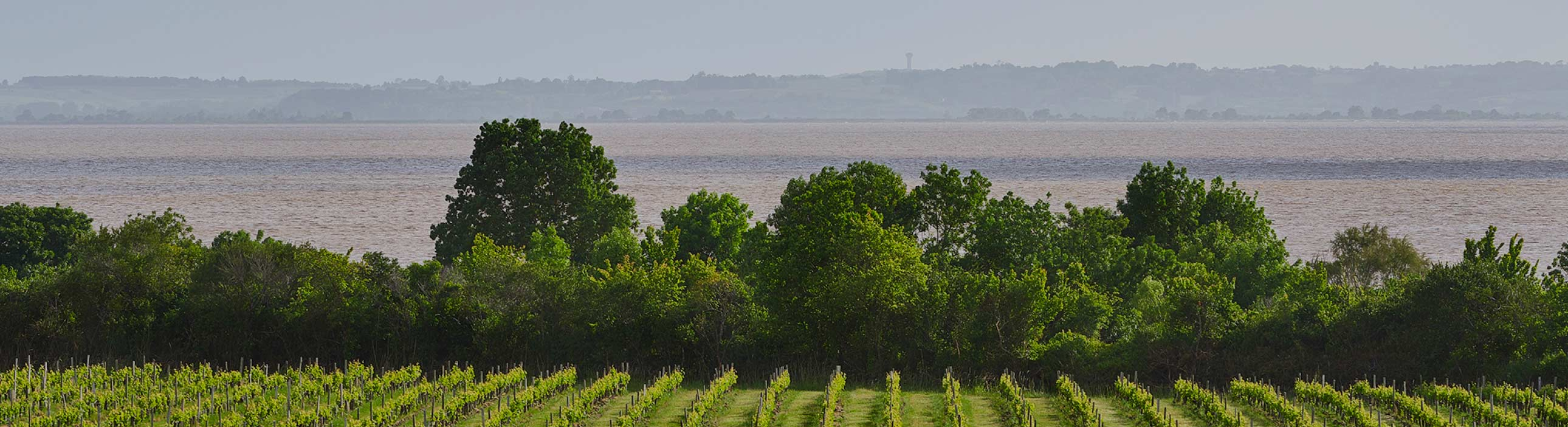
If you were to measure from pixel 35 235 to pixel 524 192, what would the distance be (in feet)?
80.8

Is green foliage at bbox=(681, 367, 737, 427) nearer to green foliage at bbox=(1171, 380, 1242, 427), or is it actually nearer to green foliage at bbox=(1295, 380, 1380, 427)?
green foliage at bbox=(1171, 380, 1242, 427)

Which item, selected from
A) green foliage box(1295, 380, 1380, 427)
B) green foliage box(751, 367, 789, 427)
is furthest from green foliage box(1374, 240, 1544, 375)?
green foliage box(751, 367, 789, 427)

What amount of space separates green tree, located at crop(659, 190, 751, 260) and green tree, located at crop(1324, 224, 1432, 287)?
3283 cm

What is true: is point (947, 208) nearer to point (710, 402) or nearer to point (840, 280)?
point (840, 280)

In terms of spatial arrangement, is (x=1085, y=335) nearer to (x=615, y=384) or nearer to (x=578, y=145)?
(x=615, y=384)

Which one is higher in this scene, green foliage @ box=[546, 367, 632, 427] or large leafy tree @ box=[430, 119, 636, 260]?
large leafy tree @ box=[430, 119, 636, 260]

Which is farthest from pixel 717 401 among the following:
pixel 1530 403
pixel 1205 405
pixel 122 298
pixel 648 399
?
A: pixel 122 298

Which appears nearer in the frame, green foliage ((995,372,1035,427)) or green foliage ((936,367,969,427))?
green foliage ((995,372,1035,427))

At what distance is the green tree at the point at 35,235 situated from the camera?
79.9 meters

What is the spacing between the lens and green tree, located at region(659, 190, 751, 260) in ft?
268

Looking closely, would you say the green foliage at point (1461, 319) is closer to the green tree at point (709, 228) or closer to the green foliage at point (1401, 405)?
the green foliage at point (1401, 405)

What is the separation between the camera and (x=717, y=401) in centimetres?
5069

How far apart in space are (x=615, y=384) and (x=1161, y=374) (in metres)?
19.6

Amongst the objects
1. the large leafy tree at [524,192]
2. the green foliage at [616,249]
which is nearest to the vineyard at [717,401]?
the green foliage at [616,249]
